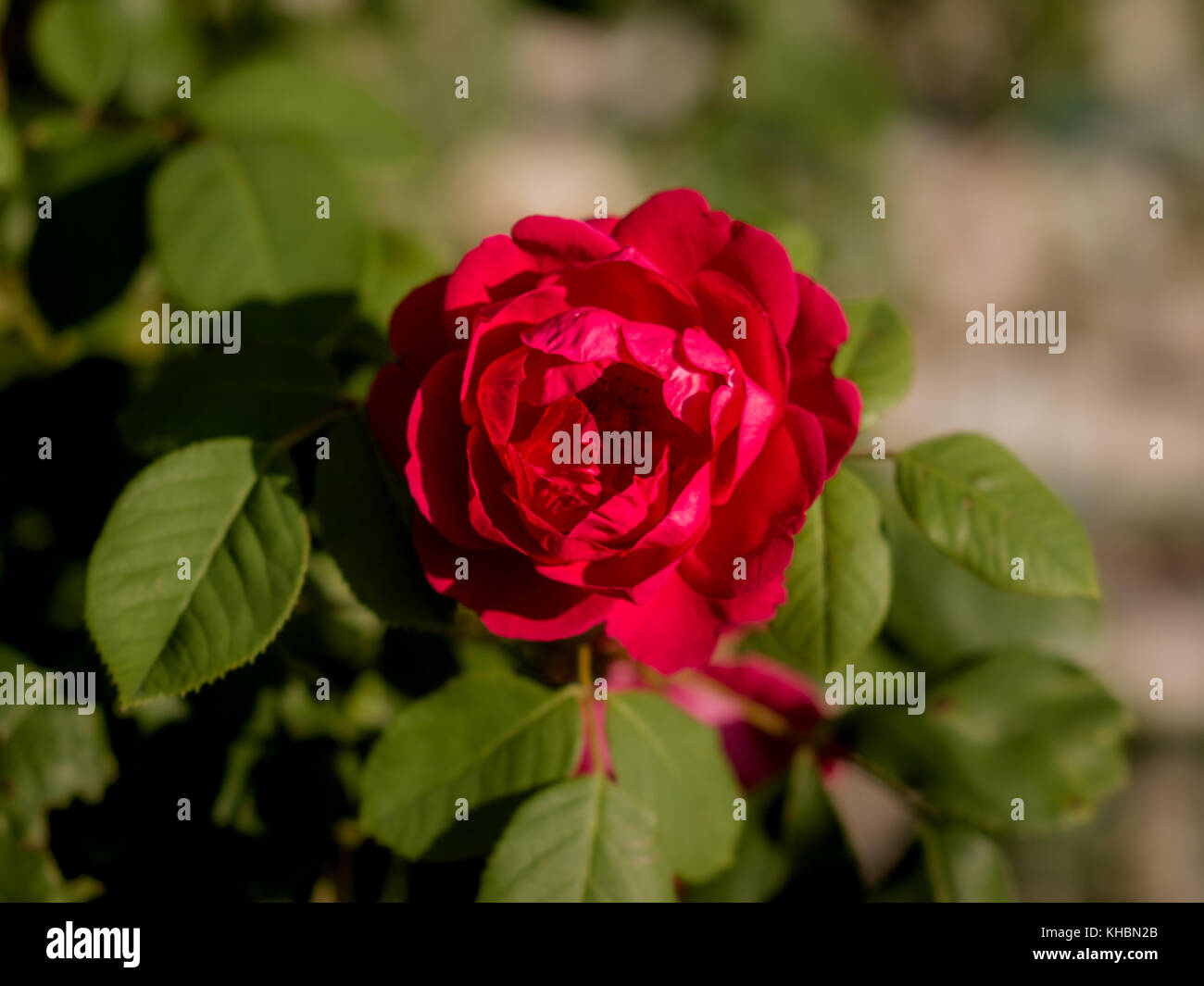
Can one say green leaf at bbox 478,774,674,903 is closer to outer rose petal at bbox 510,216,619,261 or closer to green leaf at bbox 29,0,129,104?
outer rose petal at bbox 510,216,619,261

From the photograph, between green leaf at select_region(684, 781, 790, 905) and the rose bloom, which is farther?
green leaf at select_region(684, 781, 790, 905)

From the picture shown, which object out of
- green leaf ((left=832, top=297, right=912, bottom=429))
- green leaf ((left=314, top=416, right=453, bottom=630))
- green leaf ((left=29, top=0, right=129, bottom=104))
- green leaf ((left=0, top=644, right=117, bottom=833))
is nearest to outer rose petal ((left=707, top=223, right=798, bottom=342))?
green leaf ((left=832, top=297, right=912, bottom=429))

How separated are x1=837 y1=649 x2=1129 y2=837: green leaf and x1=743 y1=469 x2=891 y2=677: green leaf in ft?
1.08

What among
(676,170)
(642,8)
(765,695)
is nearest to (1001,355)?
(676,170)

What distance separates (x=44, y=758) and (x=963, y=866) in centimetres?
92

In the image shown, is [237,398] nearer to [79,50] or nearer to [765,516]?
[765,516]

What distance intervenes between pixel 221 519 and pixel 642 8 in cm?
274

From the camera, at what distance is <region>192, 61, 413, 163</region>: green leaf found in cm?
110

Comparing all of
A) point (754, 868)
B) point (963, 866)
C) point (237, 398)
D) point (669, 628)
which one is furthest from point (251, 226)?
point (963, 866)

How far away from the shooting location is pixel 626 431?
2.39 ft

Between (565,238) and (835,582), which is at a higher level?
(565,238)

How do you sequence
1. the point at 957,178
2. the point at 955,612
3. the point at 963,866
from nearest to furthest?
the point at 963,866, the point at 955,612, the point at 957,178

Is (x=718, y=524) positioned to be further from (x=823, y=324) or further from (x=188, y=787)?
(x=188, y=787)
